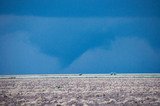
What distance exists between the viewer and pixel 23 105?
60.2 ft

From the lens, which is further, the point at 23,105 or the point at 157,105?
the point at 23,105

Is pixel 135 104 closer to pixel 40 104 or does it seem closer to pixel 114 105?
pixel 114 105

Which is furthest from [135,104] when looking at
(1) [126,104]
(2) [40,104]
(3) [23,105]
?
(3) [23,105]

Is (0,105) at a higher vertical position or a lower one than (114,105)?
higher

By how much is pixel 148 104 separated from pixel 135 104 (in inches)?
40.1

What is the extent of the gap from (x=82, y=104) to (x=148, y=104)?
5384mm

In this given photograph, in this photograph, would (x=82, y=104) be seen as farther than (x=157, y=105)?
Yes

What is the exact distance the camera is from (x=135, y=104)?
17.6m

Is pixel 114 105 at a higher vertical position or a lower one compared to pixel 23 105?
lower

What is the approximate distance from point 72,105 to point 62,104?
3.54ft

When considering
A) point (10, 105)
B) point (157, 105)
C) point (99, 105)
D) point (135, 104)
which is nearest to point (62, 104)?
point (99, 105)

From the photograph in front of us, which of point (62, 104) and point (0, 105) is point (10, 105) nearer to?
point (0, 105)

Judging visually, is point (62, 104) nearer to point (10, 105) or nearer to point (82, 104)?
point (82, 104)

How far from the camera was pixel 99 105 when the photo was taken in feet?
58.1
